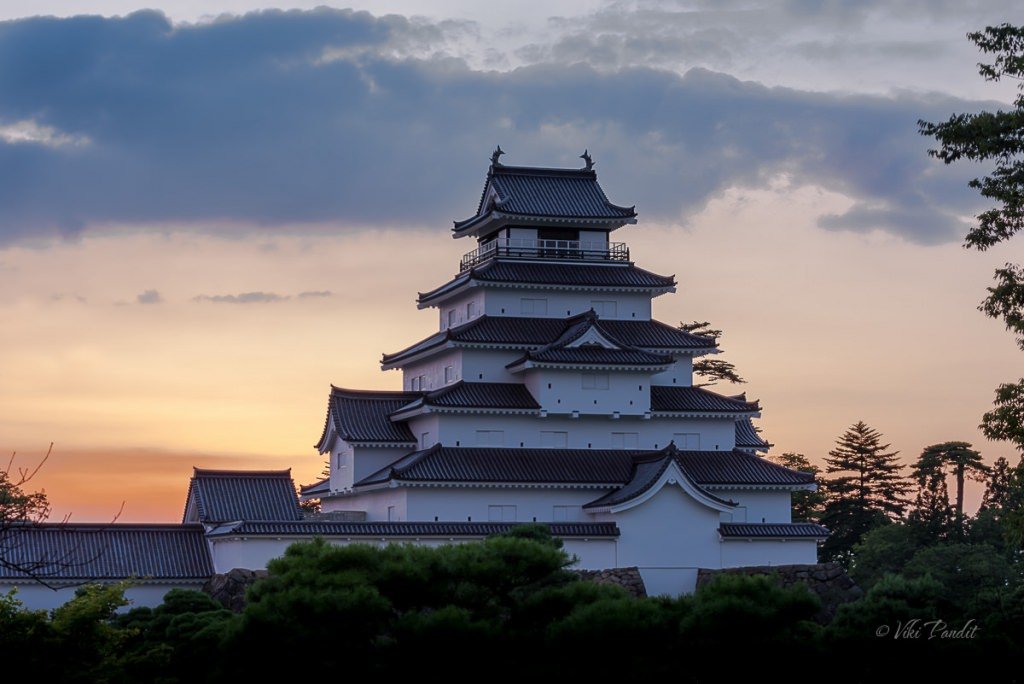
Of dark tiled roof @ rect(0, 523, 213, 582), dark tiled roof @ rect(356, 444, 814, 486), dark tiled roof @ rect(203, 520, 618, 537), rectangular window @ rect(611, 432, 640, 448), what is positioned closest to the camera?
dark tiled roof @ rect(0, 523, 213, 582)

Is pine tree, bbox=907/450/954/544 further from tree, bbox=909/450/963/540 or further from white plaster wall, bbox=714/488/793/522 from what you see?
white plaster wall, bbox=714/488/793/522

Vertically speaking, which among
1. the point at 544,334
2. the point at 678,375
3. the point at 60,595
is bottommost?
the point at 60,595

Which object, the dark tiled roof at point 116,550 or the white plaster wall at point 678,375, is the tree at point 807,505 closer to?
the white plaster wall at point 678,375

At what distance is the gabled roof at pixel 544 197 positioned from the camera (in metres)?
56.6

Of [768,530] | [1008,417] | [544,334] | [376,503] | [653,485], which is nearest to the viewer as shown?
[1008,417]

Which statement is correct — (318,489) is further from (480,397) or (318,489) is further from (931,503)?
(931,503)

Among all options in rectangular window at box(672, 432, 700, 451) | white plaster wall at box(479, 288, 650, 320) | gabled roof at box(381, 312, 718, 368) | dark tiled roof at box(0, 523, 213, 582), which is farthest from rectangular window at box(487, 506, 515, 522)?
dark tiled roof at box(0, 523, 213, 582)

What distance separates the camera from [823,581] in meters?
47.8

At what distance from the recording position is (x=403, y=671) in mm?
32406

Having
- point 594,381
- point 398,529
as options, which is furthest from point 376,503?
point 594,381

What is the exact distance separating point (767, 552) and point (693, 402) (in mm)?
6681

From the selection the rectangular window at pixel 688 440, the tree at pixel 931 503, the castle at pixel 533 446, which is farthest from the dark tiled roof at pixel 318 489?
the tree at pixel 931 503

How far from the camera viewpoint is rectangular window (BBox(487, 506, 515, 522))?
49969 millimetres

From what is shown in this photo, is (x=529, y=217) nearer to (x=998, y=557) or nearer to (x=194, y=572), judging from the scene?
(x=194, y=572)
